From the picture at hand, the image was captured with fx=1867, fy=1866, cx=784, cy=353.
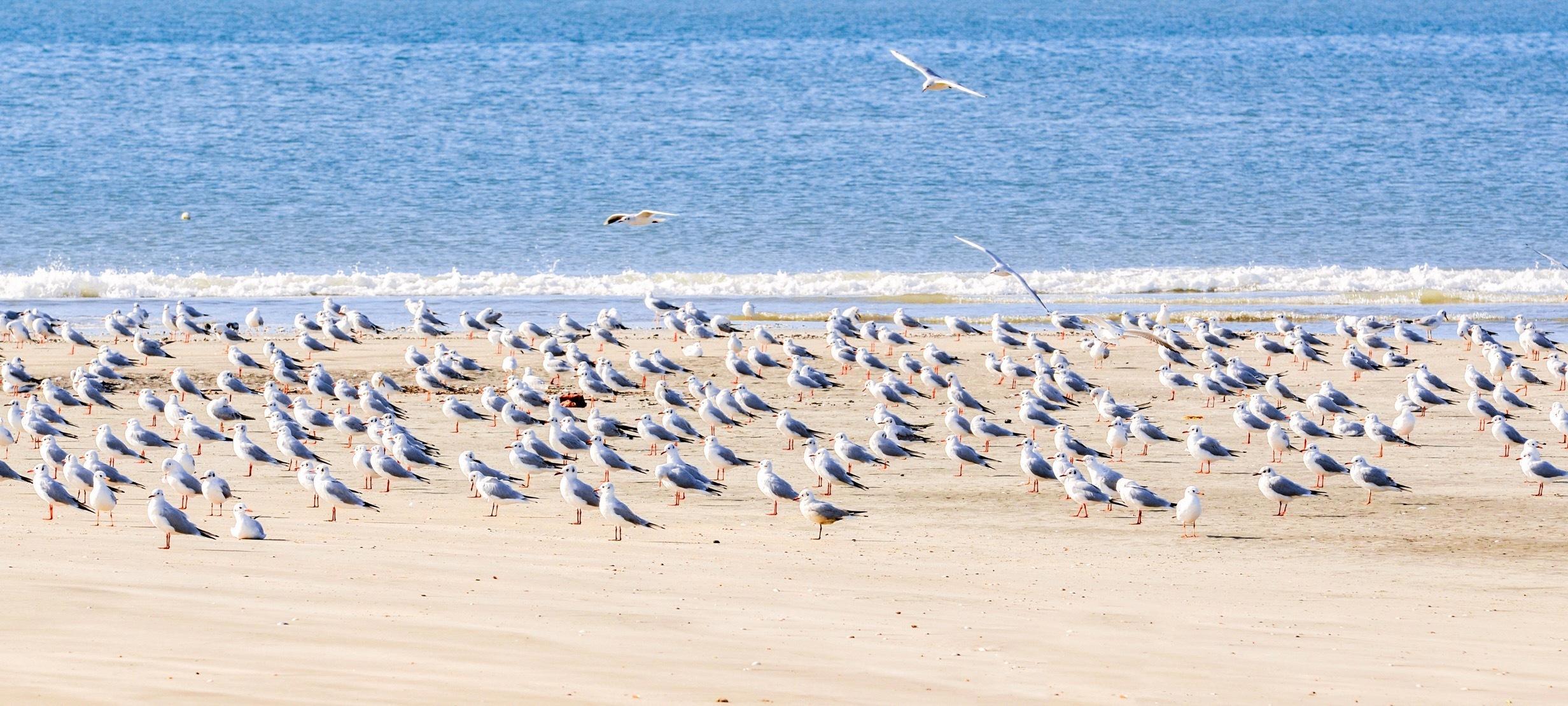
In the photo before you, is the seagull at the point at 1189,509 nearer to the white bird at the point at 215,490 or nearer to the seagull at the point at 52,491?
the white bird at the point at 215,490

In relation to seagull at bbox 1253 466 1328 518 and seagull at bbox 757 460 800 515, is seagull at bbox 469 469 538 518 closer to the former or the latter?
seagull at bbox 757 460 800 515

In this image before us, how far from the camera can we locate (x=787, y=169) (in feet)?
198

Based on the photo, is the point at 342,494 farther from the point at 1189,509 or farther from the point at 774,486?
the point at 1189,509

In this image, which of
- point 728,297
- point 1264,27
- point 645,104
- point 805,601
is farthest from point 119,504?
point 1264,27

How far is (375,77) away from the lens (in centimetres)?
8706

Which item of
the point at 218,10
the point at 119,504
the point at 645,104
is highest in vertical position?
the point at 218,10

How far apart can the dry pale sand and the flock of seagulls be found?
0.30 meters

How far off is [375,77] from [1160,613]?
259 ft

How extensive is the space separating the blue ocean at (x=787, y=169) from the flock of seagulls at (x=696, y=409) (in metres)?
7.76

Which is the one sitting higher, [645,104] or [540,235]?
[645,104]

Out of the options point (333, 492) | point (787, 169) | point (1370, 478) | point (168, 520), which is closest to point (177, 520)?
point (168, 520)

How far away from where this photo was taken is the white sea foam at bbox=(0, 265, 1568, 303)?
128 ft

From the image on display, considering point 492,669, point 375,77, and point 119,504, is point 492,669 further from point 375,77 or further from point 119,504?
point 375,77

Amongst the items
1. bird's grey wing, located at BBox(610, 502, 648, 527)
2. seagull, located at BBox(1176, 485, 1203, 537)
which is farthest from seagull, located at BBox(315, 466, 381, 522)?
seagull, located at BBox(1176, 485, 1203, 537)
